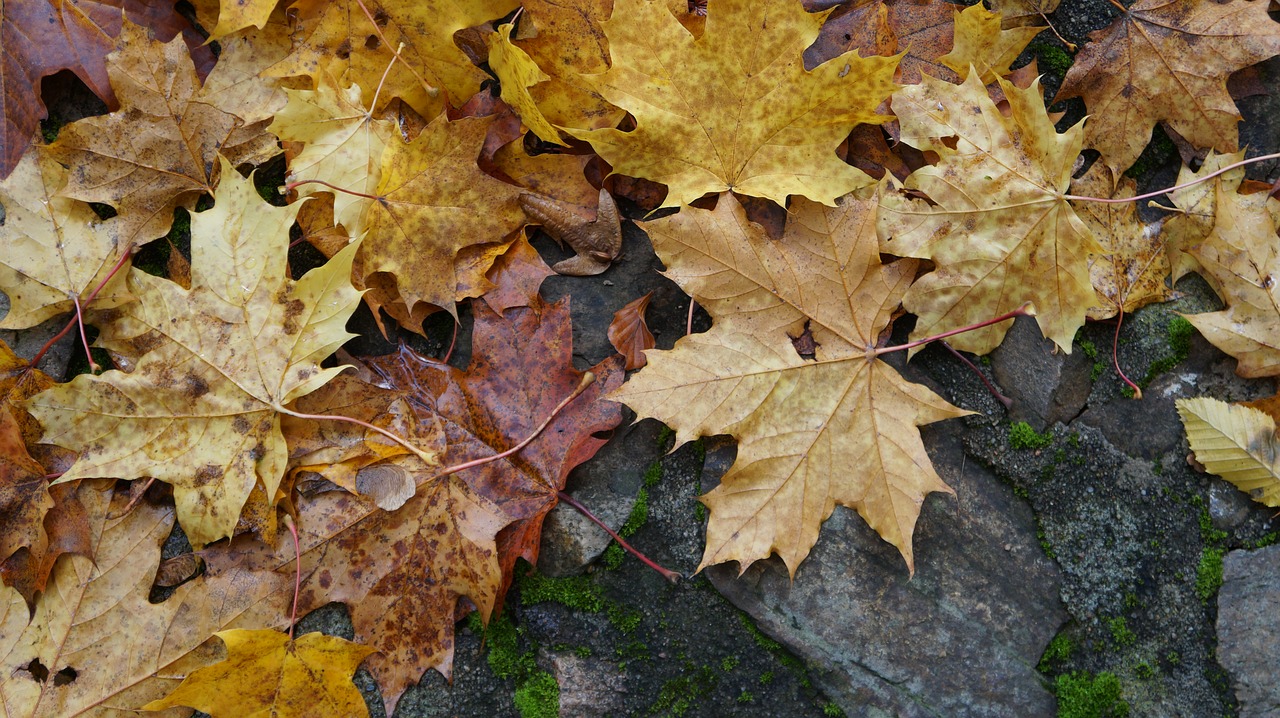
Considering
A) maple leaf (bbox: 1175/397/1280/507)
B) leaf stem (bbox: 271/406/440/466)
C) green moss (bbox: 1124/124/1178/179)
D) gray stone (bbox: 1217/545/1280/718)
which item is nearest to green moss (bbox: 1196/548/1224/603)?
gray stone (bbox: 1217/545/1280/718)

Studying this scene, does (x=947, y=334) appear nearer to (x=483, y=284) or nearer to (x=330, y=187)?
(x=483, y=284)

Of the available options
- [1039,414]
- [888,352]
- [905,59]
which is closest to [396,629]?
[888,352]

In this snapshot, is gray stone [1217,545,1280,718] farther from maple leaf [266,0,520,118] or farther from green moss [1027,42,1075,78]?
maple leaf [266,0,520,118]

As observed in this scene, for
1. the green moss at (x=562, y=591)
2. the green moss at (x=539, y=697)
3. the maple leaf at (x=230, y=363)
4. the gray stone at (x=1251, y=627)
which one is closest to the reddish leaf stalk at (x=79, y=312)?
the maple leaf at (x=230, y=363)

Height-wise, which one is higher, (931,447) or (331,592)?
(931,447)

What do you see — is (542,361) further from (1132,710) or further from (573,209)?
(1132,710)
